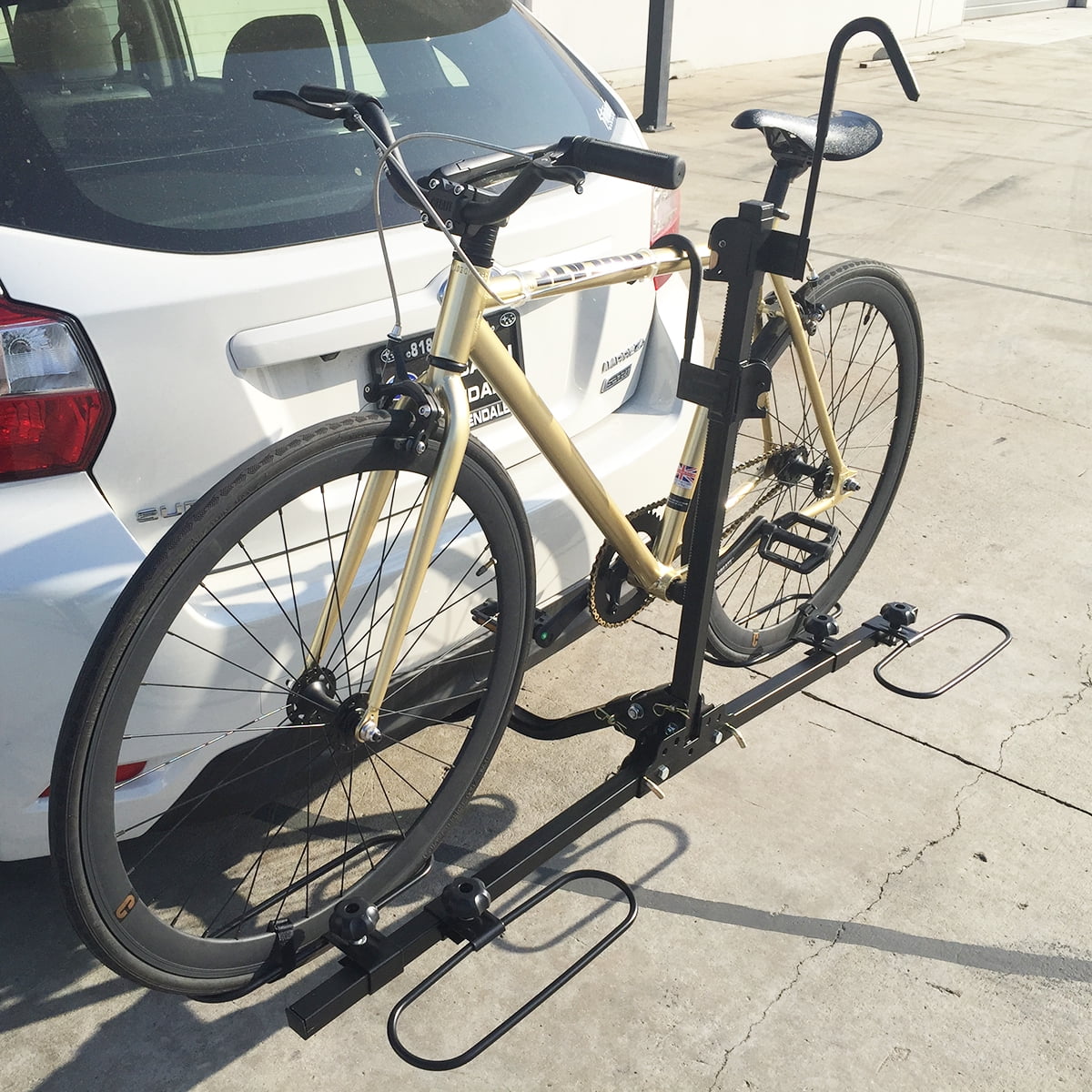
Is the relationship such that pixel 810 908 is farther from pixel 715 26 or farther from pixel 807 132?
pixel 715 26

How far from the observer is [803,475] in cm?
301

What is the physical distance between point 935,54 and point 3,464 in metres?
17.6

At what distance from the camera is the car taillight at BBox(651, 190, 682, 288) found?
2670mm

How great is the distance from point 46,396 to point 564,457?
0.88 meters

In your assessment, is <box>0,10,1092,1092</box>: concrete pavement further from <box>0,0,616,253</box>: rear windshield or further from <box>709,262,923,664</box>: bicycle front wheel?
<box>0,0,616,253</box>: rear windshield

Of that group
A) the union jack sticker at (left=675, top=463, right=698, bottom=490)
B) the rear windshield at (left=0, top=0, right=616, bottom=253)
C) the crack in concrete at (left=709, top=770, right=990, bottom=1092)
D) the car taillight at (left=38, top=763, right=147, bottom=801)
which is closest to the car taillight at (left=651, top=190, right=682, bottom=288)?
the rear windshield at (left=0, top=0, right=616, bottom=253)

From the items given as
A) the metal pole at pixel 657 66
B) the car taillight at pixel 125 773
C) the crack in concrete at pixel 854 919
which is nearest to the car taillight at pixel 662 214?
the crack in concrete at pixel 854 919

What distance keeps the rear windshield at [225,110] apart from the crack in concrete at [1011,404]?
2.86 metres

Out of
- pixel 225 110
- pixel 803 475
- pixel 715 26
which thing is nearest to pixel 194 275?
pixel 225 110

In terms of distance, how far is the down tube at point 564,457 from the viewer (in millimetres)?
1989

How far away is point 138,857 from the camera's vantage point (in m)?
2.42

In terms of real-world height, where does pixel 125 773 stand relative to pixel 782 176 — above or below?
below

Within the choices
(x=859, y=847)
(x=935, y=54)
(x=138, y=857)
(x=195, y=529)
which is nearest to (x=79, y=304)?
(x=195, y=529)

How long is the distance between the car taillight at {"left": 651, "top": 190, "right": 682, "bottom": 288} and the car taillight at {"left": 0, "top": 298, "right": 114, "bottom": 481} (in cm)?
131
